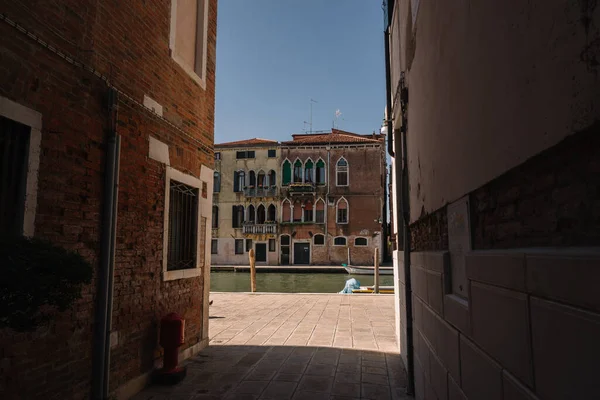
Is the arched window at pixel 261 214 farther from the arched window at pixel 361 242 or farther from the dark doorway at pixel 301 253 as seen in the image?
the arched window at pixel 361 242

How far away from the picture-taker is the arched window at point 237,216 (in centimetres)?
3183

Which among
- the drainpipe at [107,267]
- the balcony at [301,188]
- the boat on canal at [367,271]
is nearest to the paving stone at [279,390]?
the drainpipe at [107,267]

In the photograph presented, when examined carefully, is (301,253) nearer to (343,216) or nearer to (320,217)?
(320,217)

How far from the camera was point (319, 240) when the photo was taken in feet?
100

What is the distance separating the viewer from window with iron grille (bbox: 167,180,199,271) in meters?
5.02

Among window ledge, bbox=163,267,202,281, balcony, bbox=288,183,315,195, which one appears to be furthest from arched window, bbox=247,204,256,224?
window ledge, bbox=163,267,202,281

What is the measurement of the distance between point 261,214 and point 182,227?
2676 centimetres

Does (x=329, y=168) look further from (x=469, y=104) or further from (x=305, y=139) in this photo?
(x=469, y=104)

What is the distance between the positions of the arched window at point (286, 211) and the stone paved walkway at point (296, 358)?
22.3 m

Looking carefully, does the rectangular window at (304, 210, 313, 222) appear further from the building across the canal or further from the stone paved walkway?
the stone paved walkway

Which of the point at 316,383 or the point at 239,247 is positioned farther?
the point at 239,247

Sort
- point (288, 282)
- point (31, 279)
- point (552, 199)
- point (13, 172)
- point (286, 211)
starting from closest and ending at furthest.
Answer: point (552, 199)
point (31, 279)
point (13, 172)
point (288, 282)
point (286, 211)

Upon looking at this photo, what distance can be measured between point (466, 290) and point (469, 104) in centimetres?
91

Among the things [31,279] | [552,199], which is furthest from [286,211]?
[552,199]
